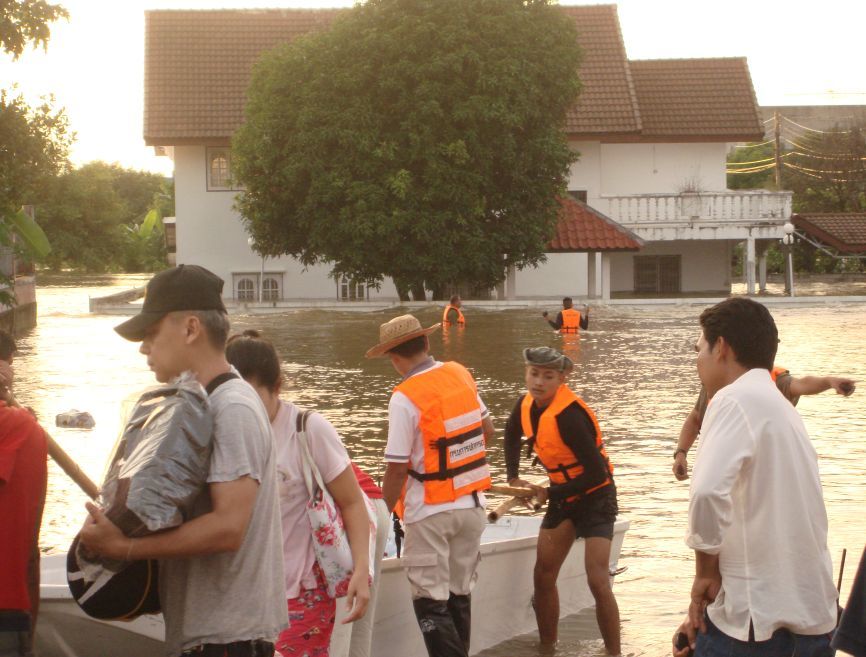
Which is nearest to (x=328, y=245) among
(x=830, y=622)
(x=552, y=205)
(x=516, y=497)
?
(x=552, y=205)

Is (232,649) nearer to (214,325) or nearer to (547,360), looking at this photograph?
(214,325)

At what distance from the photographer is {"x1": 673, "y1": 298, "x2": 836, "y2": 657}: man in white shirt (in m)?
4.00

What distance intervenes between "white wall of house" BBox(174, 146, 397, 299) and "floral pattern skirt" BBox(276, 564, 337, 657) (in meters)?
45.0

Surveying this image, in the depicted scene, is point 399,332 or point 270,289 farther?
point 270,289

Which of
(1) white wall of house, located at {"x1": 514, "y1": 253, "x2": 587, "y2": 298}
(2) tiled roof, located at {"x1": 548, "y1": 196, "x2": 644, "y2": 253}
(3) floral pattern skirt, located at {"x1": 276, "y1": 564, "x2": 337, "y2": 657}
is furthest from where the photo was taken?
(1) white wall of house, located at {"x1": 514, "y1": 253, "x2": 587, "y2": 298}

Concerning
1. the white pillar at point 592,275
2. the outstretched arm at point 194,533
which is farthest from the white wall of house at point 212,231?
the outstretched arm at point 194,533

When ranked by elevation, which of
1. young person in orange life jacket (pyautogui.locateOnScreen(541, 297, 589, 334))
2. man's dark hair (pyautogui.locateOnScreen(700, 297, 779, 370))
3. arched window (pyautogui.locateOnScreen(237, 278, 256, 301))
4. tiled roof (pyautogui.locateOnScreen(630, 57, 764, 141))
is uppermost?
tiled roof (pyautogui.locateOnScreen(630, 57, 764, 141))

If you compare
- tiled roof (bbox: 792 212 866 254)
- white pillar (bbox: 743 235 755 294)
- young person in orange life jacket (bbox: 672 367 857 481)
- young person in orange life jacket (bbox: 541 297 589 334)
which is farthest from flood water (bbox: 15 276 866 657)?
tiled roof (bbox: 792 212 866 254)

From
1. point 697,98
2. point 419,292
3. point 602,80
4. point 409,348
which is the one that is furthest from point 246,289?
point 409,348

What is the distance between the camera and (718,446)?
4016 mm

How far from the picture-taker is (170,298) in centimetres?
360

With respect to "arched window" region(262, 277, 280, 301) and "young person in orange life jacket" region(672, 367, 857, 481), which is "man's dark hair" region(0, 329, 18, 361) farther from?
"arched window" region(262, 277, 280, 301)

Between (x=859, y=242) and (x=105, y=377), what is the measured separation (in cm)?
3649

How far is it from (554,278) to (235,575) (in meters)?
47.9
